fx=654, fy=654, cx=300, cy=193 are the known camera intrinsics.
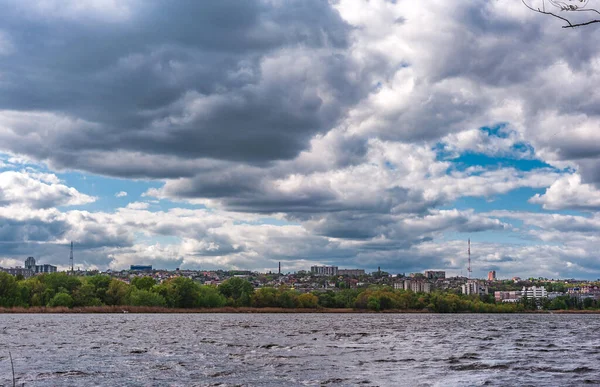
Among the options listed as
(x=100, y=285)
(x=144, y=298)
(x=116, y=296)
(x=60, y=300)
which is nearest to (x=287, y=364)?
(x=60, y=300)

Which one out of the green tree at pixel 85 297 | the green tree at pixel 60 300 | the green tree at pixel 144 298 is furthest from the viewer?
the green tree at pixel 144 298

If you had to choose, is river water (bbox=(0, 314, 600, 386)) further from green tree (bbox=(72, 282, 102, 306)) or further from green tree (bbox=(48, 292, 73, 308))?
green tree (bbox=(72, 282, 102, 306))

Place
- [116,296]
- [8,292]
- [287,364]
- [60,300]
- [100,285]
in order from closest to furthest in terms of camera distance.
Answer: [287,364], [60,300], [8,292], [116,296], [100,285]

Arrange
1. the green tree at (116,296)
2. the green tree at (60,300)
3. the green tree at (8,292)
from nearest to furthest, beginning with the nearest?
the green tree at (60,300), the green tree at (8,292), the green tree at (116,296)

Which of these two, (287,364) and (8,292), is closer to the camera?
(287,364)

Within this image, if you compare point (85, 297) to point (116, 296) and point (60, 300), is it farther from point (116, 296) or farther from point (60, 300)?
point (116, 296)

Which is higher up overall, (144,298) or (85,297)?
(85,297)

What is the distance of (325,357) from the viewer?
172ft

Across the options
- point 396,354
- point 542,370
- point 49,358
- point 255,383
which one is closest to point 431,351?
point 396,354

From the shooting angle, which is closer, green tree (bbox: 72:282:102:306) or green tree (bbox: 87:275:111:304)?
green tree (bbox: 72:282:102:306)

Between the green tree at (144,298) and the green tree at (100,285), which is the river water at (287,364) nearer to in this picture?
the green tree at (144,298)

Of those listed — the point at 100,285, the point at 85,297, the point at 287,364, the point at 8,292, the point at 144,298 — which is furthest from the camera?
the point at 100,285

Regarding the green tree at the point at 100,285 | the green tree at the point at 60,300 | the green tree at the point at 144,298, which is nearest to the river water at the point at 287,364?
the green tree at the point at 60,300

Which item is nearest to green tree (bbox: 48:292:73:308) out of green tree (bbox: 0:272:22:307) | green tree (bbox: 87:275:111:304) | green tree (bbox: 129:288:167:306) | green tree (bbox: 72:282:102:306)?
green tree (bbox: 72:282:102:306)
